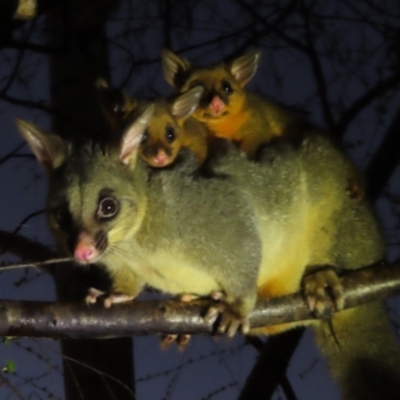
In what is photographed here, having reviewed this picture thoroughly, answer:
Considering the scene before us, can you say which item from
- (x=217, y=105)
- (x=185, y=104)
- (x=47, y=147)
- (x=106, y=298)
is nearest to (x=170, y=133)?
(x=185, y=104)

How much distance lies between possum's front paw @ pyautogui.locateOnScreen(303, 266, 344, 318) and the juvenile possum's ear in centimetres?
68

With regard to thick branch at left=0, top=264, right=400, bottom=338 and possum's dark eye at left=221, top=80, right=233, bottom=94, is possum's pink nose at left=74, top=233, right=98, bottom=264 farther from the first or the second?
possum's dark eye at left=221, top=80, right=233, bottom=94

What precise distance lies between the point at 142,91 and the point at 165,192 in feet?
6.46

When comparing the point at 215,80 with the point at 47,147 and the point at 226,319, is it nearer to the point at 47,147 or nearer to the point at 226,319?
the point at 47,147

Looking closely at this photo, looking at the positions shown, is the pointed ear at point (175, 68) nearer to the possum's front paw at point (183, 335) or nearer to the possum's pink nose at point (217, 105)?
the possum's pink nose at point (217, 105)

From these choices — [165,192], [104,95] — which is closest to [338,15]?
[104,95]

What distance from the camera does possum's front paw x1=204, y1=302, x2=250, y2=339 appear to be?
2777mm

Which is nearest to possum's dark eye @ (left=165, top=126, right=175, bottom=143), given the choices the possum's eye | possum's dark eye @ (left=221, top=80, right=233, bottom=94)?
possum's dark eye @ (left=221, top=80, right=233, bottom=94)

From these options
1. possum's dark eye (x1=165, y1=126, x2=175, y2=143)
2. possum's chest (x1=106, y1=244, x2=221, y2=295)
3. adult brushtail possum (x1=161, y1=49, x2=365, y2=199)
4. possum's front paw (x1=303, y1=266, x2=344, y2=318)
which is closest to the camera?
possum's chest (x1=106, y1=244, x2=221, y2=295)

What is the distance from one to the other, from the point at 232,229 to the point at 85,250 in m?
0.57

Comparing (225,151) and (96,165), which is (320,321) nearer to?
(225,151)

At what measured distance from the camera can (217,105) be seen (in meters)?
3.37

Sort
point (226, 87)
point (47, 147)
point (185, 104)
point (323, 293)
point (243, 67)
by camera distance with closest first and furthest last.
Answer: point (47, 147) < point (323, 293) < point (185, 104) < point (226, 87) < point (243, 67)

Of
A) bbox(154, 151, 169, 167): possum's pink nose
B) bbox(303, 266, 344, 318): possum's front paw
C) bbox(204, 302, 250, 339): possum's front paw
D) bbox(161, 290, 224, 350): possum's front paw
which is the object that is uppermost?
bbox(154, 151, 169, 167): possum's pink nose
